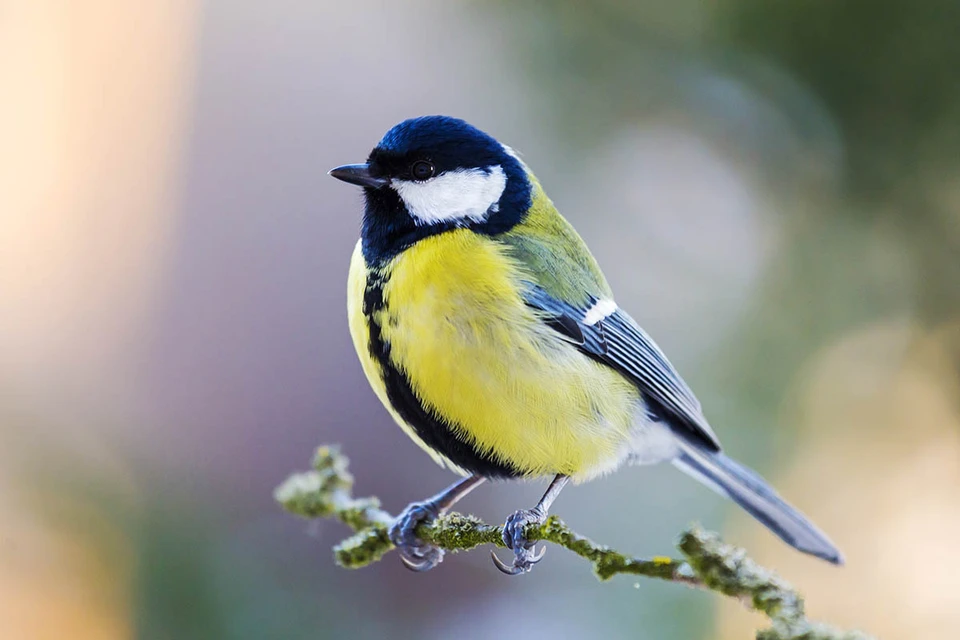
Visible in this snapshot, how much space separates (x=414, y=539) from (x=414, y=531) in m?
0.01

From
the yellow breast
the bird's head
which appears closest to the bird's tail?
the yellow breast

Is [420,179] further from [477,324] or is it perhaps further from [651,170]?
[651,170]

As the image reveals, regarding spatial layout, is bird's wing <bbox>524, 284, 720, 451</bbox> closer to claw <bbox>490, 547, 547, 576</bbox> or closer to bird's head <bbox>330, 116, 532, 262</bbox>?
bird's head <bbox>330, 116, 532, 262</bbox>

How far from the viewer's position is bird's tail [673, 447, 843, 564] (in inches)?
41.8

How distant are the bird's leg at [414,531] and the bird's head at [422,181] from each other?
36 cm

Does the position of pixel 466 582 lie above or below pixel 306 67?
below

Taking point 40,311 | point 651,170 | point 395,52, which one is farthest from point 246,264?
point 651,170

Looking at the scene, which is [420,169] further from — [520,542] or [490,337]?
[520,542]

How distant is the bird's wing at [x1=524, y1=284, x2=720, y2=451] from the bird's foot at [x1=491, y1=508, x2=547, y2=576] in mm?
232

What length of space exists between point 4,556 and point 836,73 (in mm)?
1511

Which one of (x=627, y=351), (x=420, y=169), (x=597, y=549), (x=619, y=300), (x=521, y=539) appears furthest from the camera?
(x=619, y=300)

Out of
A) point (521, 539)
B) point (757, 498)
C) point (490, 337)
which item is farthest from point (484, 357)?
point (757, 498)

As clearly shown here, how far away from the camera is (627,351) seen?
1164 millimetres

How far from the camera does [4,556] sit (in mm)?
1419
